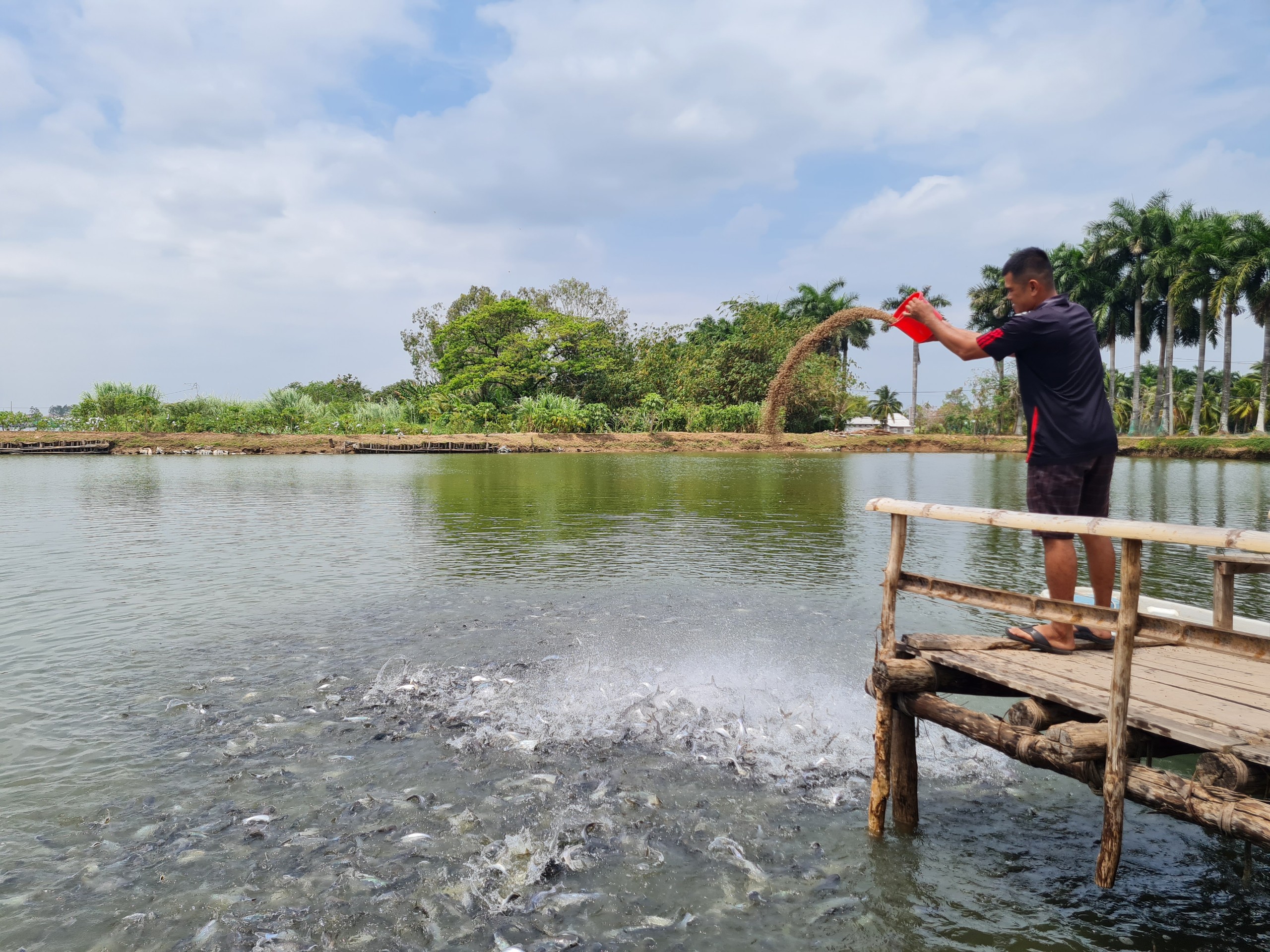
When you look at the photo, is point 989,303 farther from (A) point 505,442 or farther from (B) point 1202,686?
(B) point 1202,686

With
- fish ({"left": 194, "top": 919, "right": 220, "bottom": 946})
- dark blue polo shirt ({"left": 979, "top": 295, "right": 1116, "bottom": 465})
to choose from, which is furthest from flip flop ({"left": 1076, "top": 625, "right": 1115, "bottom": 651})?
fish ({"left": 194, "top": 919, "right": 220, "bottom": 946})

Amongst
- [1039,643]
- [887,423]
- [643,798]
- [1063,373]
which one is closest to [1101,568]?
[1039,643]

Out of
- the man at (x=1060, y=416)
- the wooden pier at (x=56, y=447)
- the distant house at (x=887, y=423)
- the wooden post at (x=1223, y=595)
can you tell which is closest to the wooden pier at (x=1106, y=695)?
the wooden post at (x=1223, y=595)

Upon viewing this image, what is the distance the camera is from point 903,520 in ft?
15.6

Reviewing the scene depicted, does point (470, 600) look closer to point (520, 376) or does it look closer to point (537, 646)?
point (537, 646)

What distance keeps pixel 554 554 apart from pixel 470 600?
3622mm

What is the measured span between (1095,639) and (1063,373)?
1.69 m

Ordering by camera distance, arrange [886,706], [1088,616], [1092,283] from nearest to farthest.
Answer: [1088,616] → [886,706] → [1092,283]

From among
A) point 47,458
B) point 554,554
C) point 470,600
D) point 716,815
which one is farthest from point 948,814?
point 47,458

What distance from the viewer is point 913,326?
5039mm

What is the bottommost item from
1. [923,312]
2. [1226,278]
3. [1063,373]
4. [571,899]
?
[571,899]

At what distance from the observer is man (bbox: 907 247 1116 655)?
15.8 feet

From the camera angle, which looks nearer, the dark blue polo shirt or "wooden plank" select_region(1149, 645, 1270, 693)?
"wooden plank" select_region(1149, 645, 1270, 693)

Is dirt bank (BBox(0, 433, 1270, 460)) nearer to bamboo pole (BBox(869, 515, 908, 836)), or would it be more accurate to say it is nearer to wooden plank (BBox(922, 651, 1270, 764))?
bamboo pole (BBox(869, 515, 908, 836))
